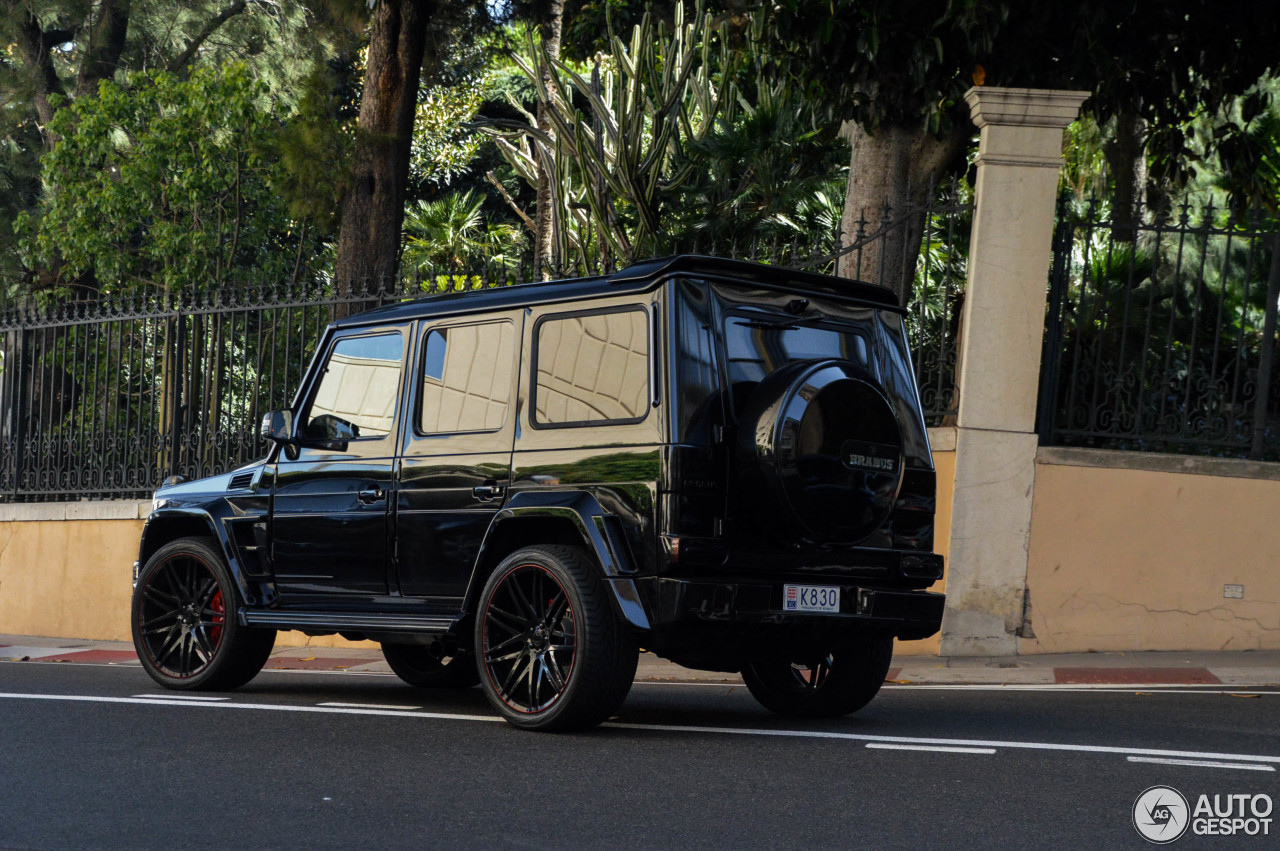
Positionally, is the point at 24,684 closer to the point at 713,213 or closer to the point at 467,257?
the point at 713,213

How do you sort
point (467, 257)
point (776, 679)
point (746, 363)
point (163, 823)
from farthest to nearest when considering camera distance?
point (467, 257)
point (776, 679)
point (746, 363)
point (163, 823)

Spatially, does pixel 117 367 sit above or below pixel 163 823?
above

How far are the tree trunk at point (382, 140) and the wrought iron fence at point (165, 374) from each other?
0.80 metres

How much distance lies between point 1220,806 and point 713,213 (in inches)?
519

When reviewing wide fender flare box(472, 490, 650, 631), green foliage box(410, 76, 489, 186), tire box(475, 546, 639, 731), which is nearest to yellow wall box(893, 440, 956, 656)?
tire box(475, 546, 639, 731)

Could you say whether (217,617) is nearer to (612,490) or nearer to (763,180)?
(612,490)

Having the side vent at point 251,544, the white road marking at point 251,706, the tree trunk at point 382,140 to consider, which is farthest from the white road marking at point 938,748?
the tree trunk at point 382,140

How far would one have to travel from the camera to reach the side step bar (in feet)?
22.1

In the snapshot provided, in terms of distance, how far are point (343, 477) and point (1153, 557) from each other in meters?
5.48

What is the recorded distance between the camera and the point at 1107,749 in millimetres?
5816

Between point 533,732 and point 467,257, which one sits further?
point 467,257

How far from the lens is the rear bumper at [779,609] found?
19.1 ft

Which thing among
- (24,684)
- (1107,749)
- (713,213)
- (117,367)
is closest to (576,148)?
(713,213)

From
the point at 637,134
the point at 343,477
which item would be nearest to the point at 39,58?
the point at 637,134
